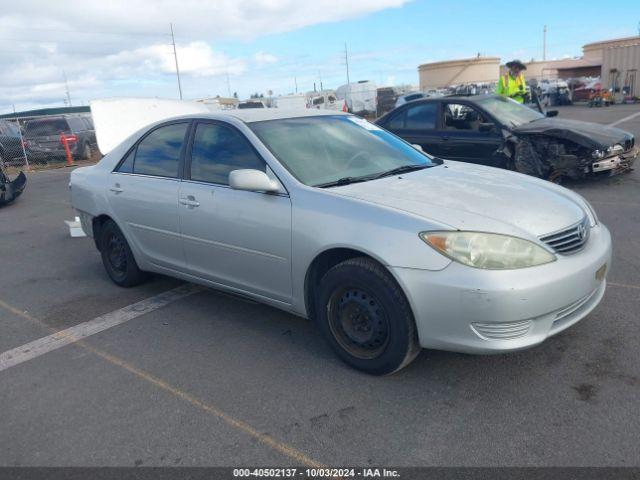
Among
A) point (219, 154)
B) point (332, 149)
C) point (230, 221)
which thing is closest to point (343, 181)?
point (332, 149)

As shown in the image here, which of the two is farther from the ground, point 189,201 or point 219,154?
point 219,154

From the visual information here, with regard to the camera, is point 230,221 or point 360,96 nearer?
point 230,221

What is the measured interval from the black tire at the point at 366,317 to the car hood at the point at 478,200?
43 centimetres

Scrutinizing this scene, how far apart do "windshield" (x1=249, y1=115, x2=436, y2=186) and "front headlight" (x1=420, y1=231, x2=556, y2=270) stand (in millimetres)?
1000

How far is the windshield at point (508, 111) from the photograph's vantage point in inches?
333

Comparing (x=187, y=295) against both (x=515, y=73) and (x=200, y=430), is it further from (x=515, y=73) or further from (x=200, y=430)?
(x=515, y=73)

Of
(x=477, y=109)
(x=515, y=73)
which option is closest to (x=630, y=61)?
(x=515, y=73)

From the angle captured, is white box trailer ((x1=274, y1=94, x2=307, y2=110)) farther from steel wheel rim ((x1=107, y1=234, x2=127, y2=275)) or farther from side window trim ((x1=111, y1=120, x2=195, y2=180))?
side window trim ((x1=111, y1=120, x2=195, y2=180))

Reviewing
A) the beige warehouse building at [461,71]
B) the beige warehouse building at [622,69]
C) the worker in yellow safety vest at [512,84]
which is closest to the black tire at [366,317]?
the worker in yellow safety vest at [512,84]

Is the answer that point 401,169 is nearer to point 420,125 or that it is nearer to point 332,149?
point 332,149

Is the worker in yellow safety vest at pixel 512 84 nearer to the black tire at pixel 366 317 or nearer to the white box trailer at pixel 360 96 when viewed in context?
the black tire at pixel 366 317

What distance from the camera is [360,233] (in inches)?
123

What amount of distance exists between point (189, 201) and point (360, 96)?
35.4 meters

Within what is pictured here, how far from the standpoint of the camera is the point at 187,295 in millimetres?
4973
